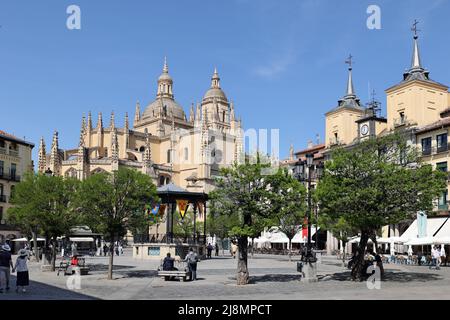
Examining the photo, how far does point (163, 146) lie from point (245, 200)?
276ft

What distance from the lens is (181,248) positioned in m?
38.7

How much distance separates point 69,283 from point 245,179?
796 centimetres

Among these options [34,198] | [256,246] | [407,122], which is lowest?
[256,246]

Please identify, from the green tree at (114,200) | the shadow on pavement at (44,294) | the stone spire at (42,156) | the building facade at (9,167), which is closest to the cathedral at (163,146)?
the stone spire at (42,156)

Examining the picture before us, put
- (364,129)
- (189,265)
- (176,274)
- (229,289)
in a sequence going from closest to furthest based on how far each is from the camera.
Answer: (229,289), (176,274), (189,265), (364,129)

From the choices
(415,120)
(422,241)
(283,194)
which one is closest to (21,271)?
(283,194)

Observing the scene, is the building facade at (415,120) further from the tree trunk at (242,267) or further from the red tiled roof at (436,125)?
the tree trunk at (242,267)

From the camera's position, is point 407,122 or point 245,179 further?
point 407,122

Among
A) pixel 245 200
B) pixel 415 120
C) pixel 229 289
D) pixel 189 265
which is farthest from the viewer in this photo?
pixel 415 120

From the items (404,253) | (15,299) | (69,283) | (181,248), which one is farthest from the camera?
(404,253)

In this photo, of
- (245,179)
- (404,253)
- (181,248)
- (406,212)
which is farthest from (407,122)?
(245,179)

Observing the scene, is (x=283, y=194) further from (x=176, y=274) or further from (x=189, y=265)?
(x=176, y=274)

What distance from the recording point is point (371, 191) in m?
21.8
